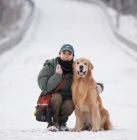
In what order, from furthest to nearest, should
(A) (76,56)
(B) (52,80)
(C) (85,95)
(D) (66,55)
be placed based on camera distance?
(A) (76,56), (D) (66,55), (B) (52,80), (C) (85,95)

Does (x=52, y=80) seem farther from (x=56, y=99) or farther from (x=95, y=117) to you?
(x=95, y=117)

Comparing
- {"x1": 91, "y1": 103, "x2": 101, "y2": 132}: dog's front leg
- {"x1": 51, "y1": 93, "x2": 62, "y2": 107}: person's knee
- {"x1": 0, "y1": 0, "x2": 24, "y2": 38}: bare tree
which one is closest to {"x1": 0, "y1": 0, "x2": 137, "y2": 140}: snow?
{"x1": 91, "y1": 103, "x2": 101, "y2": 132}: dog's front leg

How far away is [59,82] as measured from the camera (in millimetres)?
6215

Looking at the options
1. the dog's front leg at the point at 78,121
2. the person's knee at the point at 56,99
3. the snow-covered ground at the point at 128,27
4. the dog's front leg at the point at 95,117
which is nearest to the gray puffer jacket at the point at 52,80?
the person's knee at the point at 56,99

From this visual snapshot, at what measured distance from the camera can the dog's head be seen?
6023 millimetres

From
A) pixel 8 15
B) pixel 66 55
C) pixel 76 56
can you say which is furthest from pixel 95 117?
pixel 8 15

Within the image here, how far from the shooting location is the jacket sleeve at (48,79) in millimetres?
6156

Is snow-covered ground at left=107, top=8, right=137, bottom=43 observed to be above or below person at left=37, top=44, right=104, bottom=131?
above

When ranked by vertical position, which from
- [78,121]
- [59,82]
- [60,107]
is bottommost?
[78,121]

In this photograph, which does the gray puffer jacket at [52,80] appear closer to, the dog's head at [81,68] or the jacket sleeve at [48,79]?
the jacket sleeve at [48,79]

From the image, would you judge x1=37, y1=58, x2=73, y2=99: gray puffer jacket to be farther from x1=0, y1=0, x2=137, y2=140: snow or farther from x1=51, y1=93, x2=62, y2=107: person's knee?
x1=0, y1=0, x2=137, y2=140: snow

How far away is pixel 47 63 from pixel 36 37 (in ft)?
65.6

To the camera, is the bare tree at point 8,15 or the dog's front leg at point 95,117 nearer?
the dog's front leg at point 95,117

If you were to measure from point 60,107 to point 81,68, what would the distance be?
734 millimetres
